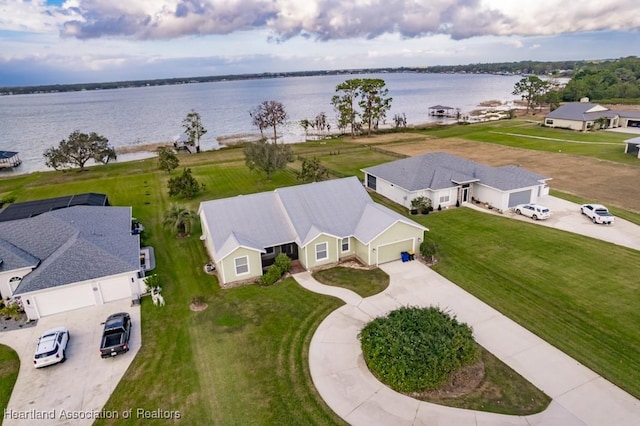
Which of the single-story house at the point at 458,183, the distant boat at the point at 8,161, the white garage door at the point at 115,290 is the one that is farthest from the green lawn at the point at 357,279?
the distant boat at the point at 8,161

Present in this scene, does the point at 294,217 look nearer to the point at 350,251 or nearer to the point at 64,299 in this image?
the point at 350,251

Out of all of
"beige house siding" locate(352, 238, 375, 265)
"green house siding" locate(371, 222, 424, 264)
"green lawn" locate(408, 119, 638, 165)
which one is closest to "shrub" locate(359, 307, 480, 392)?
"beige house siding" locate(352, 238, 375, 265)

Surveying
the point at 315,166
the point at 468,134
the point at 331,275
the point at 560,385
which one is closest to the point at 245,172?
the point at 315,166

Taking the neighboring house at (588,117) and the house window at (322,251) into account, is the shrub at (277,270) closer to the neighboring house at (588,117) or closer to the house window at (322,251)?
the house window at (322,251)

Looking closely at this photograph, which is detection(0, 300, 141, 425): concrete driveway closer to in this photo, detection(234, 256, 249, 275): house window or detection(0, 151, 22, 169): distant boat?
detection(234, 256, 249, 275): house window

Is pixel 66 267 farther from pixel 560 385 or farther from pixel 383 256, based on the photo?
pixel 560 385

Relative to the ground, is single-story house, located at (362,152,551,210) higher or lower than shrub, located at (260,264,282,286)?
higher
